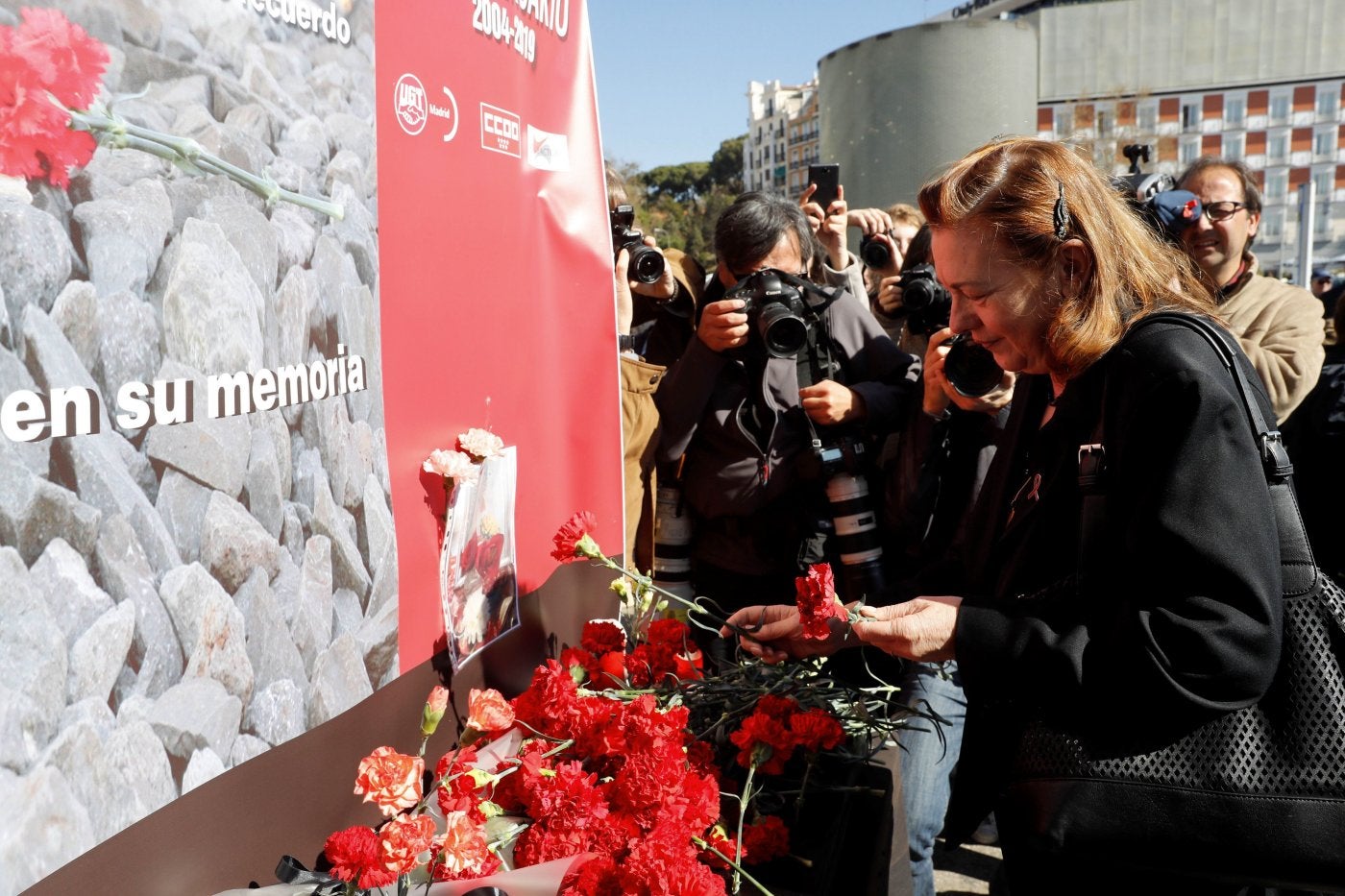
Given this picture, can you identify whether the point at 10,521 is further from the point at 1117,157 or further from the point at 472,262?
the point at 1117,157

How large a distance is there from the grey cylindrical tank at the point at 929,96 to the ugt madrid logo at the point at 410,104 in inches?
171

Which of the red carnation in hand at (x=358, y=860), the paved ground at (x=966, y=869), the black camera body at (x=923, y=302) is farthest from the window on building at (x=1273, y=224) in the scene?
the red carnation in hand at (x=358, y=860)

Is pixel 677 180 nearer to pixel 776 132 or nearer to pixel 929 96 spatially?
pixel 776 132

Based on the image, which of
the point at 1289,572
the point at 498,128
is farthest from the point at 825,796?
the point at 498,128

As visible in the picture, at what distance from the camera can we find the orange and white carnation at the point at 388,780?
115 cm

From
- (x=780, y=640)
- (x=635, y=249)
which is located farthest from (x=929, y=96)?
(x=780, y=640)

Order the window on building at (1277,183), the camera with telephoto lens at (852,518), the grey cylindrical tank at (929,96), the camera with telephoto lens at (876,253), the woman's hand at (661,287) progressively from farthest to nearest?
the window on building at (1277,183) → the grey cylindrical tank at (929,96) → the camera with telephoto lens at (876,253) → the woman's hand at (661,287) → the camera with telephoto lens at (852,518)

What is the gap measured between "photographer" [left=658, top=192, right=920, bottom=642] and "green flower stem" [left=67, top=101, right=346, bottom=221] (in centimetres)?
159

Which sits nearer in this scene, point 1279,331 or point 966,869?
point 1279,331

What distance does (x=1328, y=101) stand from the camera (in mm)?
62188

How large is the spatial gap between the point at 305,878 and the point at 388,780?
126 mm

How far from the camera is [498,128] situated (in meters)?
1.56

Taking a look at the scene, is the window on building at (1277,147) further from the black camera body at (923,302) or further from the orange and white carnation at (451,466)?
the orange and white carnation at (451,466)

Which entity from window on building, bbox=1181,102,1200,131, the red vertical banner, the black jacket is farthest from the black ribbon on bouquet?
window on building, bbox=1181,102,1200,131
